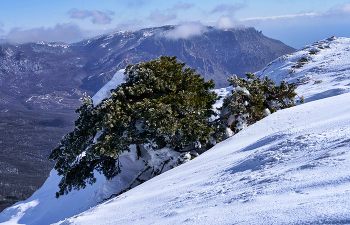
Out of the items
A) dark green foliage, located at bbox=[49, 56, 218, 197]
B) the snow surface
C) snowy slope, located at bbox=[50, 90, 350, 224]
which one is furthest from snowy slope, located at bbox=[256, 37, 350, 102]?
snowy slope, located at bbox=[50, 90, 350, 224]

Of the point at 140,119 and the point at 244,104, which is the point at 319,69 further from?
the point at 140,119

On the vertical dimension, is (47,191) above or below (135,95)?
below

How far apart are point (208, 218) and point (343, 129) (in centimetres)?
378

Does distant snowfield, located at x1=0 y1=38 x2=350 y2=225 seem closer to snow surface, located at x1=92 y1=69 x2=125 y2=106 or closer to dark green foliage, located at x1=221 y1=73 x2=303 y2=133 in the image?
dark green foliage, located at x1=221 y1=73 x2=303 y2=133

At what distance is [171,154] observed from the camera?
12883mm

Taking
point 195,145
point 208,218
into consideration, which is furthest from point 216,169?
point 195,145

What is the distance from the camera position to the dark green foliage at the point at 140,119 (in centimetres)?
1088

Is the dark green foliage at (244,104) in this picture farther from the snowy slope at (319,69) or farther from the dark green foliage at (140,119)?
the snowy slope at (319,69)

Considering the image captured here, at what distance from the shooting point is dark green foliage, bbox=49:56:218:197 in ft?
35.7

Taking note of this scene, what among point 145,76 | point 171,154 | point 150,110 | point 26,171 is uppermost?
point 145,76

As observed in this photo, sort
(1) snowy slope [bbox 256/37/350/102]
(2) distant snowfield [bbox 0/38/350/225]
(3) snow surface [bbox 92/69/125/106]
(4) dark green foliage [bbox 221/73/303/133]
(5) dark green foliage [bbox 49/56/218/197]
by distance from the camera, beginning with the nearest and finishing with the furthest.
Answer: (2) distant snowfield [bbox 0/38/350/225] → (5) dark green foliage [bbox 49/56/218/197] → (4) dark green foliage [bbox 221/73/303/133] → (3) snow surface [bbox 92/69/125/106] → (1) snowy slope [bbox 256/37/350/102]

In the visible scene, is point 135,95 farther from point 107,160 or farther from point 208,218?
point 208,218

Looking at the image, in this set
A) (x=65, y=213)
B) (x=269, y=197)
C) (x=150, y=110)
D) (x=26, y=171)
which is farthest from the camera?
(x=26, y=171)

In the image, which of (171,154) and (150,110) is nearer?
(150,110)
